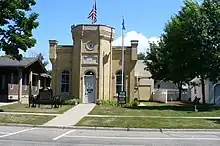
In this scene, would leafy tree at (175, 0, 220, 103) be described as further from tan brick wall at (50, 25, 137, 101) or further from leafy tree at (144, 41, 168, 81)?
leafy tree at (144, 41, 168, 81)

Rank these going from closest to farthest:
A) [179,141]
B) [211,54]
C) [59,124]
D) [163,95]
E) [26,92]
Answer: [179,141], [59,124], [211,54], [26,92], [163,95]

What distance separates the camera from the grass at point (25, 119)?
19500 millimetres

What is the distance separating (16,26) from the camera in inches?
986

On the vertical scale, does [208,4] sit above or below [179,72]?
above

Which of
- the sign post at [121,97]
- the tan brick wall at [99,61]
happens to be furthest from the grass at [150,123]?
the tan brick wall at [99,61]

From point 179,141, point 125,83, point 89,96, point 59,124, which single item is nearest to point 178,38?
point 125,83

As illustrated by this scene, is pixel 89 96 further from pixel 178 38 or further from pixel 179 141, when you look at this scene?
pixel 179 141

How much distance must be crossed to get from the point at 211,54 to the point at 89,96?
39.6 feet

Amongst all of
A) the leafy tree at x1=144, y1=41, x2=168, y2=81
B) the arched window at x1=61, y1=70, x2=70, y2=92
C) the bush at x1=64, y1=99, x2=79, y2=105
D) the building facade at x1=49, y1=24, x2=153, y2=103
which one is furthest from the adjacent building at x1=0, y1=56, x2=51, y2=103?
the leafy tree at x1=144, y1=41, x2=168, y2=81

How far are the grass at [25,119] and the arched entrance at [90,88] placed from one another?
13324mm

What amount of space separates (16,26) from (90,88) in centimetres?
1188

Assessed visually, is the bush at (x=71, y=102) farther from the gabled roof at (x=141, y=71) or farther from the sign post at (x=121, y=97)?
the gabled roof at (x=141, y=71)

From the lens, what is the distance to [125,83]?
35938 millimetres

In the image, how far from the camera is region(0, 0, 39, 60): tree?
→ 950 inches
